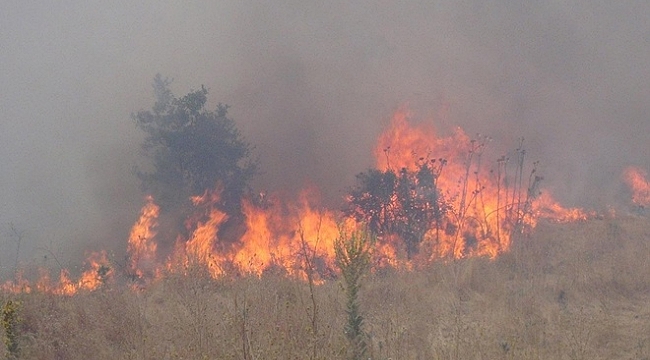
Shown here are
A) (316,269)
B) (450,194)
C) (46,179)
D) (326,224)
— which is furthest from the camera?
(46,179)

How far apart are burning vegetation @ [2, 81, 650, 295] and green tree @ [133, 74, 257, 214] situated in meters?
0.03

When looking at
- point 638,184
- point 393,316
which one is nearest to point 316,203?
point 393,316

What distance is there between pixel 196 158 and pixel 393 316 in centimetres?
1132

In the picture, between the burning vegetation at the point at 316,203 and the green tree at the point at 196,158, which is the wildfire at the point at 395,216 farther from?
the green tree at the point at 196,158

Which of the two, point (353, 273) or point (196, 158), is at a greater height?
point (196, 158)

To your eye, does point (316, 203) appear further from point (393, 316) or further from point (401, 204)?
point (393, 316)

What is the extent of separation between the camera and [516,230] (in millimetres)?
16156

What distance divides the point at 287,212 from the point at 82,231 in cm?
862

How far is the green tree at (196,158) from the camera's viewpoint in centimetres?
1820

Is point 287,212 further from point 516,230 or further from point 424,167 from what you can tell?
point 516,230

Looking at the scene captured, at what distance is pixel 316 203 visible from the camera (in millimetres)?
18406

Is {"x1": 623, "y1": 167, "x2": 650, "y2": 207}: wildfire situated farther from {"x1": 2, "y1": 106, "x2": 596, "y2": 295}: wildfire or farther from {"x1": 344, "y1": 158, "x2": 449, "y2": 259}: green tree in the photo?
{"x1": 344, "y1": 158, "x2": 449, "y2": 259}: green tree

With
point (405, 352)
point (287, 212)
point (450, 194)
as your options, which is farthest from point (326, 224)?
point (405, 352)

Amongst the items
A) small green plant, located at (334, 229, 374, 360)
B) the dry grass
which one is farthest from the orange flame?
small green plant, located at (334, 229, 374, 360)
